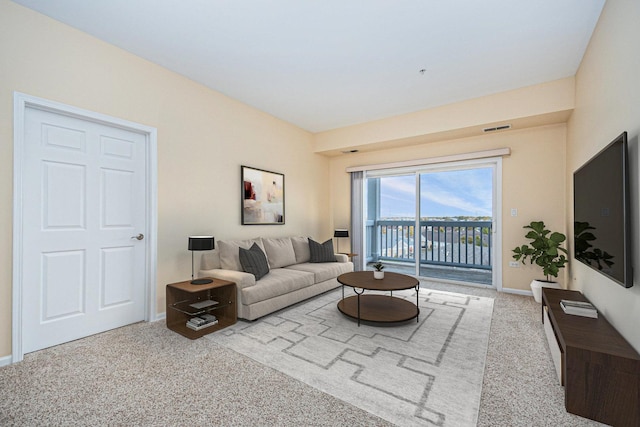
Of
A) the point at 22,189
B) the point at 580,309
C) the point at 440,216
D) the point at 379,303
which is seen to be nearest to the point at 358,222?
the point at 440,216

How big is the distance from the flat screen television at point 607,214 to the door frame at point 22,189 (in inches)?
154

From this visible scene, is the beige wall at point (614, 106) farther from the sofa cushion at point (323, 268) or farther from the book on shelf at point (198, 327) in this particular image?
the book on shelf at point (198, 327)

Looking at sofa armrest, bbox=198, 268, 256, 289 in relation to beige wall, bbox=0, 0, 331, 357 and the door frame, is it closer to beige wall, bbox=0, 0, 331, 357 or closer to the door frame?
beige wall, bbox=0, 0, 331, 357

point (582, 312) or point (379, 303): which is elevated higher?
point (582, 312)

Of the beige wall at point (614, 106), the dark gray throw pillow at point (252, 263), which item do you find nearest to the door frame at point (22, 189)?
the dark gray throw pillow at point (252, 263)

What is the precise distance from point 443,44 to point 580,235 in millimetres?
2225

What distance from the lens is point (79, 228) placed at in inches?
107

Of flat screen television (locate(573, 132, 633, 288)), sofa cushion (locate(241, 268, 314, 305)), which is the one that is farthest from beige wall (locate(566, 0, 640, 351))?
sofa cushion (locate(241, 268, 314, 305))

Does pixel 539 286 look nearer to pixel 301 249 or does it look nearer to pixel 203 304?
pixel 301 249

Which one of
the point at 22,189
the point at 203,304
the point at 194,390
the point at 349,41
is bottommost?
the point at 194,390

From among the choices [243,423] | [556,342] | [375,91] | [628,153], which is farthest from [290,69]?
[556,342]

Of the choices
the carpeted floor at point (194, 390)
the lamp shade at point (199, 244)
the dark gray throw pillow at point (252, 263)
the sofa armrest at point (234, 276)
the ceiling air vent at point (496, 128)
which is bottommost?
the carpeted floor at point (194, 390)

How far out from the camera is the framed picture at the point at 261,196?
4.28 m

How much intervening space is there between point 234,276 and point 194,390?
135 centimetres
